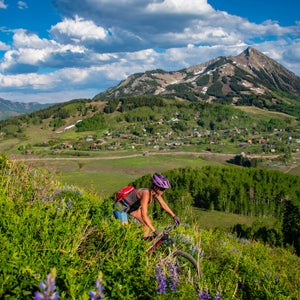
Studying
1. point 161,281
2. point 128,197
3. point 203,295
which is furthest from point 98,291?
point 128,197

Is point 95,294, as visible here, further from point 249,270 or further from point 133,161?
point 133,161

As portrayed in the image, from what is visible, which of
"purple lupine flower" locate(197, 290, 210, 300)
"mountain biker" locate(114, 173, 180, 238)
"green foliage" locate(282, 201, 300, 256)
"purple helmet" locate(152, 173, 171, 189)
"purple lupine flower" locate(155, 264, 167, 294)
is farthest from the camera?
"green foliage" locate(282, 201, 300, 256)

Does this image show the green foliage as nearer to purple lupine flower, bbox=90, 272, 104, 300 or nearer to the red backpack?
the red backpack

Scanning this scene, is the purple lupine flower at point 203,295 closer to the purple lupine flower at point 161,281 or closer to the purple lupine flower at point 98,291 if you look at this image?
the purple lupine flower at point 161,281

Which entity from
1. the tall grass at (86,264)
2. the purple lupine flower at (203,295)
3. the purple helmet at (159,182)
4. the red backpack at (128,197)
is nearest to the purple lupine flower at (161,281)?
the tall grass at (86,264)

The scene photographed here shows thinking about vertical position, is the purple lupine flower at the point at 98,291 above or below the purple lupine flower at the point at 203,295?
above

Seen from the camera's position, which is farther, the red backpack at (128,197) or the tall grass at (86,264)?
the red backpack at (128,197)

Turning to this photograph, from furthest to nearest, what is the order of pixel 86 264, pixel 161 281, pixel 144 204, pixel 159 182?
pixel 159 182 < pixel 144 204 < pixel 86 264 < pixel 161 281

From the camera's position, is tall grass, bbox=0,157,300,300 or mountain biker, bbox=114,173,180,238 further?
mountain biker, bbox=114,173,180,238

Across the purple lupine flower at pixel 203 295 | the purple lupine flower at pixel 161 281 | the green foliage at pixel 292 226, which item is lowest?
the green foliage at pixel 292 226

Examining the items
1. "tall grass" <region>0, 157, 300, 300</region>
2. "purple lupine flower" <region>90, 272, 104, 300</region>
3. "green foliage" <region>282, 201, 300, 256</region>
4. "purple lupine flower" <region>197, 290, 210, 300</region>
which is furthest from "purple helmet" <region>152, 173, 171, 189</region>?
"green foliage" <region>282, 201, 300, 256</region>

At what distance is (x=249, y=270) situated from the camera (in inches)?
286

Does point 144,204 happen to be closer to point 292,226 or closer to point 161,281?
point 161,281

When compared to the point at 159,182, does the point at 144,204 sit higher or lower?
lower
